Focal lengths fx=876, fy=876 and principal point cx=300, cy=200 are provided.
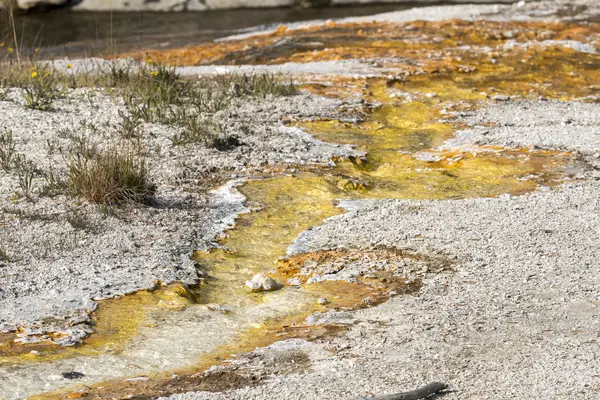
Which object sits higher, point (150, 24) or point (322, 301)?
point (150, 24)

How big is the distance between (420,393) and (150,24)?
1421cm

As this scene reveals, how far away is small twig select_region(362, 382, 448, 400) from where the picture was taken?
2865 millimetres

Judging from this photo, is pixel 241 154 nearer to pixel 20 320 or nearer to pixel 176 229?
pixel 176 229

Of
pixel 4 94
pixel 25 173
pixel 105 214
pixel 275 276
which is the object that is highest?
pixel 4 94

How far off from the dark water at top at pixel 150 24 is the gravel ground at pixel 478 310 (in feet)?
31.3

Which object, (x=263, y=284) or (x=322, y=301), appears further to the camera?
(x=263, y=284)

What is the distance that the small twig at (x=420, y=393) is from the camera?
2865 millimetres

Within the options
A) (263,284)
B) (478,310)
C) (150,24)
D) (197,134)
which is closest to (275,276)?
(263,284)

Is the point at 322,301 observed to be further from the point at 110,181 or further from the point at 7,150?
the point at 7,150

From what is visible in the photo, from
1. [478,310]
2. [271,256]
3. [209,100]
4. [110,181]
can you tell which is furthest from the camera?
[209,100]

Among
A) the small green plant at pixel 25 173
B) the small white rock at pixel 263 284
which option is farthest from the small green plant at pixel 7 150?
the small white rock at pixel 263 284

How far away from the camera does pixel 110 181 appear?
4852mm

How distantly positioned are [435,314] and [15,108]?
4254mm

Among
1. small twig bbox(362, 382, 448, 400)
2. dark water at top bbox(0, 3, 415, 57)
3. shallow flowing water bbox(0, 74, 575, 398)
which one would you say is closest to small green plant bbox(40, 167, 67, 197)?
shallow flowing water bbox(0, 74, 575, 398)
